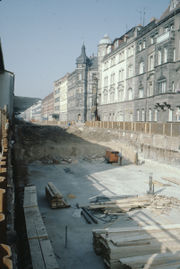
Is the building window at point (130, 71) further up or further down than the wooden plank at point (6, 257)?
further up

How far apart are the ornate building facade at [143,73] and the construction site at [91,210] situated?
6173 millimetres

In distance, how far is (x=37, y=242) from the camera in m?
7.83

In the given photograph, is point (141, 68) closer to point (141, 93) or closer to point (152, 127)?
point (141, 93)

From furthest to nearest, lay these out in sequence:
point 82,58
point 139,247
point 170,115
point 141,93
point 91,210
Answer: point 82,58 → point 141,93 → point 170,115 → point 91,210 → point 139,247

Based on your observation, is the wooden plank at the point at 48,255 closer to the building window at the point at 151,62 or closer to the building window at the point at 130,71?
the building window at the point at 151,62

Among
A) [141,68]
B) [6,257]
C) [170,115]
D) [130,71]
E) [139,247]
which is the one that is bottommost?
[139,247]

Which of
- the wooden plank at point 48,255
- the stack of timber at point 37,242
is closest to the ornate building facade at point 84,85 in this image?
the stack of timber at point 37,242

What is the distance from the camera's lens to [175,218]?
12.1m

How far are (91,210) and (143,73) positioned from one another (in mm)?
32359

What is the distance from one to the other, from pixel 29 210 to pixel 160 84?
28.8 metres

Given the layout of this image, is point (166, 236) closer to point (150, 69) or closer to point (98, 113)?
point (150, 69)

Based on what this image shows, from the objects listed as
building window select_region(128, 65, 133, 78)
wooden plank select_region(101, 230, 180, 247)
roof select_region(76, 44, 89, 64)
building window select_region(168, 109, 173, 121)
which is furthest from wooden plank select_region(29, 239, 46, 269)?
roof select_region(76, 44, 89, 64)

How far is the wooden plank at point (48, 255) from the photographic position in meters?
6.56

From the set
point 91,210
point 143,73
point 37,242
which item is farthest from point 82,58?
point 37,242
